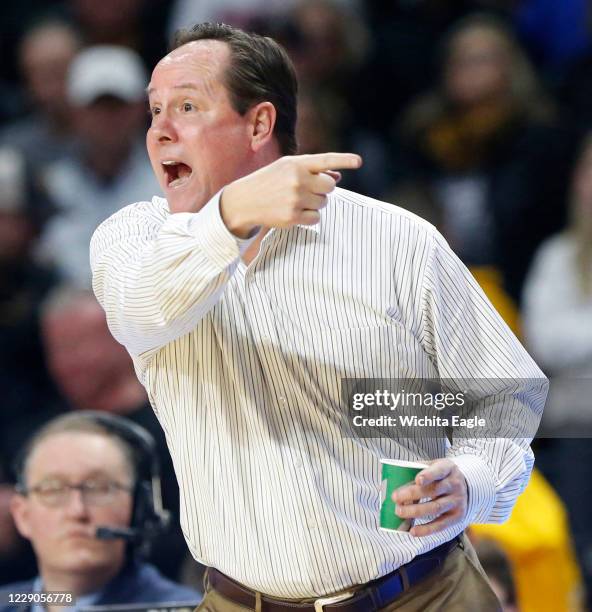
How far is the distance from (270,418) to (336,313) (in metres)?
0.24

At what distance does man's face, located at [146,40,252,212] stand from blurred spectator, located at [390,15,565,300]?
2.89 metres

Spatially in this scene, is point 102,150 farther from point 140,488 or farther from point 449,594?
point 449,594

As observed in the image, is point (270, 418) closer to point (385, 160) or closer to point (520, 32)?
point (385, 160)

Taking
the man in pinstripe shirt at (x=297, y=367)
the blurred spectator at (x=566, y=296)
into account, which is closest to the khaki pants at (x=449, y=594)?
the man in pinstripe shirt at (x=297, y=367)

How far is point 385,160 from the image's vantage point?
19.4 feet

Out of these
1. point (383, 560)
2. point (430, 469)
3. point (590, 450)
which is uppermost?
point (430, 469)

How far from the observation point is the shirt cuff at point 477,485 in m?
2.32

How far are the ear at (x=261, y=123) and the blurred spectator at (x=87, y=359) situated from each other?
1649 mm

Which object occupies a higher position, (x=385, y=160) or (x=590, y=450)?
(x=385, y=160)

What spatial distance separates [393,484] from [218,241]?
1.72ft

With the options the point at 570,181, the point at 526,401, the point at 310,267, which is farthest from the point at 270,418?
the point at 570,181

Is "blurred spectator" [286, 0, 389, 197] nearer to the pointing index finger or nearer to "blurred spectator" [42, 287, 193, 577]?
"blurred spectator" [42, 287, 193, 577]

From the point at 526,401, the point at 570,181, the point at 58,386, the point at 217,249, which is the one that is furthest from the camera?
the point at 570,181

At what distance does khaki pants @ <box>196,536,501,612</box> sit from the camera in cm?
244
